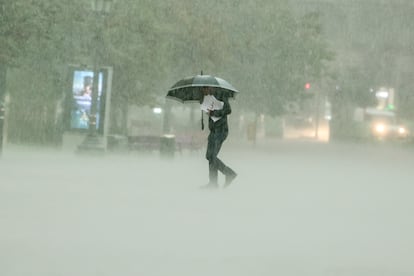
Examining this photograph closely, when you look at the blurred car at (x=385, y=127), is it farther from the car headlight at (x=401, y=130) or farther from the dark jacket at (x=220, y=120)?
the dark jacket at (x=220, y=120)

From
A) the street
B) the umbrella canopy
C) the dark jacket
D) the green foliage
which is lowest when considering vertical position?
the street

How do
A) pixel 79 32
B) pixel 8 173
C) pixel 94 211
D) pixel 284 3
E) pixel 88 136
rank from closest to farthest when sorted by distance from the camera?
1. pixel 94 211
2. pixel 8 173
3. pixel 88 136
4. pixel 79 32
5. pixel 284 3

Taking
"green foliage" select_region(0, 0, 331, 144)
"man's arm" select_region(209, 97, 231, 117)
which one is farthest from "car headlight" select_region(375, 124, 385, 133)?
"man's arm" select_region(209, 97, 231, 117)

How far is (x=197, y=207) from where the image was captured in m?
11.4

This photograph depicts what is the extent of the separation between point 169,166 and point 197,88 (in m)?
6.86

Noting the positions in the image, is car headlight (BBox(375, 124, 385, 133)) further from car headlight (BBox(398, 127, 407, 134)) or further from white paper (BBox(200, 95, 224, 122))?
white paper (BBox(200, 95, 224, 122))

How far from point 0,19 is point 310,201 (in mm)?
9929

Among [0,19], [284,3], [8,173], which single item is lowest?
[8,173]

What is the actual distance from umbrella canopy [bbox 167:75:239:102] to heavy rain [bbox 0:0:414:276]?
0.07 metres

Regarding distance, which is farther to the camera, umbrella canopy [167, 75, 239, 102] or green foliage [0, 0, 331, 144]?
green foliage [0, 0, 331, 144]

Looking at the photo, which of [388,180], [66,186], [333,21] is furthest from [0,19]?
[333,21]

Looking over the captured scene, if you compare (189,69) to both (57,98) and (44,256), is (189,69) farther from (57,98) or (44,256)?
(44,256)

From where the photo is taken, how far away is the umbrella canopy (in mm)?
13883

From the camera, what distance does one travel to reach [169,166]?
2158 cm
